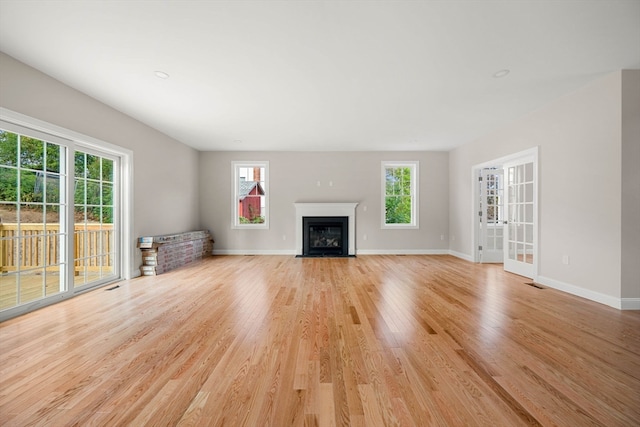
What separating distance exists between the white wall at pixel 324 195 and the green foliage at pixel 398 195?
268mm

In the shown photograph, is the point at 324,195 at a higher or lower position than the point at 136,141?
lower

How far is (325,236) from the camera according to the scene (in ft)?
23.0

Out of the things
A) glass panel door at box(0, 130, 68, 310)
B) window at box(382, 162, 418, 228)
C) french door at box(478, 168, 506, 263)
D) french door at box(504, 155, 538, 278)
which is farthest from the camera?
window at box(382, 162, 418, 228)

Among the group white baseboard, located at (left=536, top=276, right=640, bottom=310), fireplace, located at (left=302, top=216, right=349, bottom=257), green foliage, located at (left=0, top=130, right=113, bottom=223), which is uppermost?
green foliage, located at (left=0, top=130, right=113, bottom=223)

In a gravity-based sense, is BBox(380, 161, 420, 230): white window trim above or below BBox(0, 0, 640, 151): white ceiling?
below

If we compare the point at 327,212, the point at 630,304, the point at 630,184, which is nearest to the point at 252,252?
the point at 327,212

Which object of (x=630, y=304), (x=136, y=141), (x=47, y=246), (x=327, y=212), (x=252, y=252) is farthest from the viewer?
(x=252, y=252)

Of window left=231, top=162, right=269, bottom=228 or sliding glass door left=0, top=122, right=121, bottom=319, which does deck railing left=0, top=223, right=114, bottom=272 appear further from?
window left=231, top=162, right=269, bottom=228

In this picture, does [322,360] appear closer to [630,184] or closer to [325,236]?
[630,184]

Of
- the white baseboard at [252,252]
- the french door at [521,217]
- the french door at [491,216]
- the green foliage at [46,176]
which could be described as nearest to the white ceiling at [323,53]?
the green foliage at [46,176]

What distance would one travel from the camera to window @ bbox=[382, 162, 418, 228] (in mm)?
7086

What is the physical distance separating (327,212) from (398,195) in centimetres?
193

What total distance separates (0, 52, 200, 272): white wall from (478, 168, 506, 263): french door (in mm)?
6527

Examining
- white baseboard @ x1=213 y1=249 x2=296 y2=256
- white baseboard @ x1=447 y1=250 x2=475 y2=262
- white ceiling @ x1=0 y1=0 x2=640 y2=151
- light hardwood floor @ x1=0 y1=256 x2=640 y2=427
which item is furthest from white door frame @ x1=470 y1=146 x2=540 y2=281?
white baseboard @ x1=213 y1=249 x2=296 y2=256
